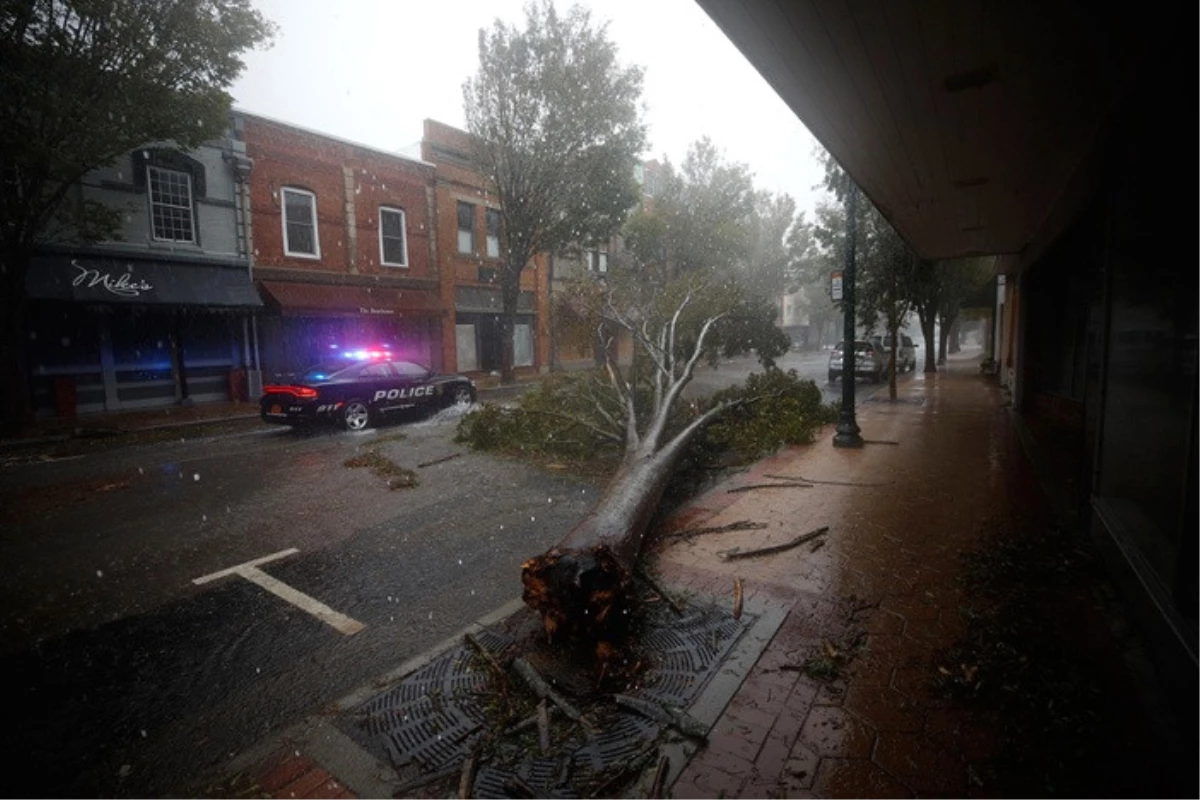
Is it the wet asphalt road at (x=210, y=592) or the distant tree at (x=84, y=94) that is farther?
the distant tree at (x=84, y=94)

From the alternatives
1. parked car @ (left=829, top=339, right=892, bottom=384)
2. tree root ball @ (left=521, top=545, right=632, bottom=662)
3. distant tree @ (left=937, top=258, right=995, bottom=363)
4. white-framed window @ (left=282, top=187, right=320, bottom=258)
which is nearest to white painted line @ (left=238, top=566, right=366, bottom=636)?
tree root ball @ (left=521, top=545, right=632, bottom=662)

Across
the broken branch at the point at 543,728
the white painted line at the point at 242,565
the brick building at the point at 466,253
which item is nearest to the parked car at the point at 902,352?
the brick building at the point at 466,253

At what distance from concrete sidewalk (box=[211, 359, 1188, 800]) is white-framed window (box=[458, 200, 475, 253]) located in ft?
68.1

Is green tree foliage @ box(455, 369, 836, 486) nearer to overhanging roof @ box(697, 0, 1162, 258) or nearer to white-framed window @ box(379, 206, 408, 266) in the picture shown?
overhanging roof @ box(697, 0, 1162, 258)

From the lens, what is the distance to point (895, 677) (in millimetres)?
3016

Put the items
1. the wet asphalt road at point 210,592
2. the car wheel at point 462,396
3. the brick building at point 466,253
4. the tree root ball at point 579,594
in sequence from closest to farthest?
the wet asphalt road at point 210,592 < the tree root ball at point 579,594 < the car wheel at point 462,396 < the brick building at point 466,253

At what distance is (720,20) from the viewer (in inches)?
126

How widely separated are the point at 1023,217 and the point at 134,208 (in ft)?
65.1

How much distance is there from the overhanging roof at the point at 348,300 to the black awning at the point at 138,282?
843 mm

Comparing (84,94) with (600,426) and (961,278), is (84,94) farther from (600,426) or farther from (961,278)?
(961,278)

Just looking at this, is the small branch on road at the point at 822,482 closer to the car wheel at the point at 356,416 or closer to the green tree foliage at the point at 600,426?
the green tree foliage at the point at 600,426

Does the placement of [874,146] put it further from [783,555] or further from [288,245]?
[288,245]

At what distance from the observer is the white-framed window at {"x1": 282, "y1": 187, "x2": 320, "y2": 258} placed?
59.5 feet

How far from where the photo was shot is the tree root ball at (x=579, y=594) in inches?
137
